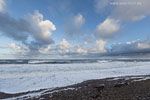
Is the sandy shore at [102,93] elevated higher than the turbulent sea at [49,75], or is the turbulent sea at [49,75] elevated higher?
the sandy shore at [102,93]

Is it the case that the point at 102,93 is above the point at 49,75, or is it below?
above

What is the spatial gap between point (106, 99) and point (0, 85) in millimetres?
11527

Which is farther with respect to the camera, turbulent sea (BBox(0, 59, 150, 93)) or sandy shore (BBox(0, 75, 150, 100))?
turbulent sea (BBox(0, 59, 150, 93))

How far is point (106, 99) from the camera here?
4449mm

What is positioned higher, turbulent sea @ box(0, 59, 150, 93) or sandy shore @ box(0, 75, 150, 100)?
sandy shore @ box(0, 75, 150, 100)

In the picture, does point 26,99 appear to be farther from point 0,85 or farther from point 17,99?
point 0,85

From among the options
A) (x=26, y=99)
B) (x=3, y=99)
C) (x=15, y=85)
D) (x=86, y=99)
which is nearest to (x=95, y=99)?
(x=86, y=99)

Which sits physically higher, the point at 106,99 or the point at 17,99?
the point at 106,99

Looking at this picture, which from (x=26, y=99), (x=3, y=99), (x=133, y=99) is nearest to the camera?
(x=133, y=99)

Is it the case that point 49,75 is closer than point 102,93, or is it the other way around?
point 102,93

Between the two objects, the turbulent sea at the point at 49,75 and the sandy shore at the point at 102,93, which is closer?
the sandy shore at the point at 102,93

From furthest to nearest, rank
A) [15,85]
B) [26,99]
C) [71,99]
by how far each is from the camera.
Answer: [15,85], [26,99], [71,99]

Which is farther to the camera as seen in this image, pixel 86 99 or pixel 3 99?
pixel 3 99

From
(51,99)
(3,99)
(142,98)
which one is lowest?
(3,99)
